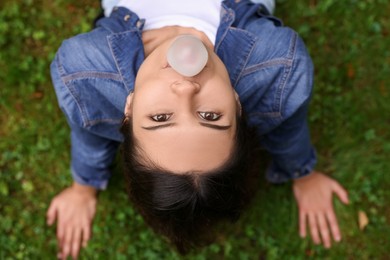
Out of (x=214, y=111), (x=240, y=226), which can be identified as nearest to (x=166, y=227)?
(x=214, y=111)

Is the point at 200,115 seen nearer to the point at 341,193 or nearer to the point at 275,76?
the point at 275,76

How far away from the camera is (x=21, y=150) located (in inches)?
120

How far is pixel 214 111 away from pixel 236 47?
615mm

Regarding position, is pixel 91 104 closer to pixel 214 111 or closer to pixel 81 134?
pixel 81 134

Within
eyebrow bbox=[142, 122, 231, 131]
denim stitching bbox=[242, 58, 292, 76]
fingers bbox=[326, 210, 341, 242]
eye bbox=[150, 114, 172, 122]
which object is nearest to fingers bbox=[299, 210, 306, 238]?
fingers bbox=[326, 210, 341, 242]

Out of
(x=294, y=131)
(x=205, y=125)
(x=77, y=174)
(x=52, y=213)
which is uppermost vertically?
(x=205, y=125)

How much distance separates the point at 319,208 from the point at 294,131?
2.50 ft

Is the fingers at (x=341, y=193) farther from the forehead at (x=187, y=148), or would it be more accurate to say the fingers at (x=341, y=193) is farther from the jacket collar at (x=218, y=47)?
the forehead at (x=187, y=148)

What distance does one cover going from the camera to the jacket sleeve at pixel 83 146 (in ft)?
7.36

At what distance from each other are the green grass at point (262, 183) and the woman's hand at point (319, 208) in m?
0.05

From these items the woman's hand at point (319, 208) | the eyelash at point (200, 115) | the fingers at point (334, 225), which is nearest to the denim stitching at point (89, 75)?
the eyelash at point (200, 115)

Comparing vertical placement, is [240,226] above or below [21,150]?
below

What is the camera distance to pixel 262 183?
3.02 metres

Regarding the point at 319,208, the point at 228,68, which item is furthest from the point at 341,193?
the point at 228,68
